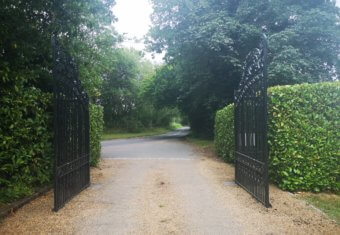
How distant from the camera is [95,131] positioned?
46.8ft

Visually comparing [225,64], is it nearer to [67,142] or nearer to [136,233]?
[67,142]

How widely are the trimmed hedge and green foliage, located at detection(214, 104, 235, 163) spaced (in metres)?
4.81

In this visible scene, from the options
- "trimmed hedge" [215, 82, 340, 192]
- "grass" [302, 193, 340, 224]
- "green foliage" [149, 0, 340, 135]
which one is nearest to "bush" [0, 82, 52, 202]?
"trimmed hedge" [215, 82, 340, 192]

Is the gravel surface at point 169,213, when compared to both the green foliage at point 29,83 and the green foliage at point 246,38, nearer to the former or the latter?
the green foliage at point 29,83

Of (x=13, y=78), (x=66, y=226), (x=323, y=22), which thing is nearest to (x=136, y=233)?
(x=66, y=226)

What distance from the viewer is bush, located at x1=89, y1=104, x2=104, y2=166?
13.5 metres

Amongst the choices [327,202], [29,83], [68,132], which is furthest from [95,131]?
[327,202]

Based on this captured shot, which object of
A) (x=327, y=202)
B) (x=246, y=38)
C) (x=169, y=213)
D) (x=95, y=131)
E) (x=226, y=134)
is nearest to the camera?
(x=169, y=213)

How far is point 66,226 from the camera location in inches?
231

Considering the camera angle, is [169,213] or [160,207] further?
[160,207]

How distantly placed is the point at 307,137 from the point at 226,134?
6.68m

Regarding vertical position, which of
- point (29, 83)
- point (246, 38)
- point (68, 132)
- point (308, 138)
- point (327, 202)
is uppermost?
point (246, 38)

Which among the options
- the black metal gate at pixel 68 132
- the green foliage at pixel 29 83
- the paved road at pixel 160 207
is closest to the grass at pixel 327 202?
the paved road at pixel 160 207

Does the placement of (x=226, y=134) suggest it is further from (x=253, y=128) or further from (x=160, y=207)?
(x=160, y=207)
